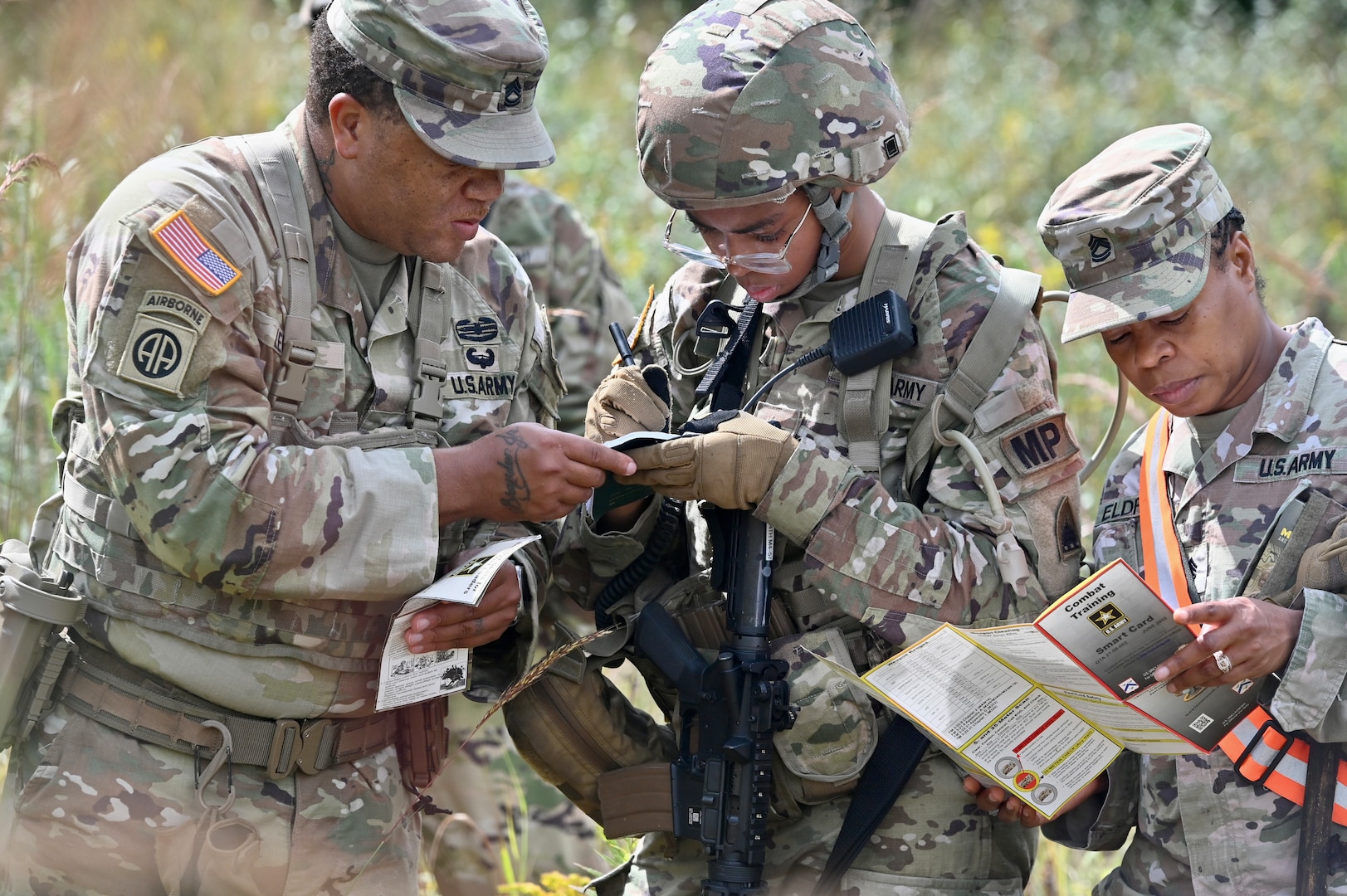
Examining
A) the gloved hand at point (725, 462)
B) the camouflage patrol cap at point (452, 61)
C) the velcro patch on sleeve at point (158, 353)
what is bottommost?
the gloved hand at point (725, 462)

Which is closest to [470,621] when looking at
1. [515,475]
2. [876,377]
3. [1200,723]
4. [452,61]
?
[515,475]

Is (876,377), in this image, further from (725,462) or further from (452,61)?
(452,61)

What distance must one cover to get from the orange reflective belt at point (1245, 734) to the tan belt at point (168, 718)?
5.98 ft

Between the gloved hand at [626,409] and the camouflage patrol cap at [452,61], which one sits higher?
the camouflage patrol cap at [452,61]

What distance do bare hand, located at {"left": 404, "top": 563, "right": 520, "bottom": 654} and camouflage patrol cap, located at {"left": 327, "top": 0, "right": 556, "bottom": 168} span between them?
92 centimetres

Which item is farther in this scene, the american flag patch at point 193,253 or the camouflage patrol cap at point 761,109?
the camouflage patrol cap at point 761,109

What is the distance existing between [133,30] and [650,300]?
3.72 metres

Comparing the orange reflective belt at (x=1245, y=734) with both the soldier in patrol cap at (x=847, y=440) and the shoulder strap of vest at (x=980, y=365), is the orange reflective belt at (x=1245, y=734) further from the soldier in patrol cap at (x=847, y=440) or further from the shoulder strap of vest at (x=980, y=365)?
the shoulder strap of vest at (x=980, y=365)

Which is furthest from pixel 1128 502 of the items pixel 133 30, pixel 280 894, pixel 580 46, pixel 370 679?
pixel 580 46

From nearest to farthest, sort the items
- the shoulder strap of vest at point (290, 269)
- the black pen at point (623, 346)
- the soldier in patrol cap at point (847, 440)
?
1. the shoulder strap of vest at point (290, 269)
2. the soldier in patrol cap at point (847, 440)
3. the black pen at point (623, 346)

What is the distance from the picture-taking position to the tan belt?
8.84 ft

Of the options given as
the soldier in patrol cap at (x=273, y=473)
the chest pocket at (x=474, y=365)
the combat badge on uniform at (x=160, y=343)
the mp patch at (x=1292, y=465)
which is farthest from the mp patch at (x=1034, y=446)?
the combat badge on uniform at (x=160, y=343)

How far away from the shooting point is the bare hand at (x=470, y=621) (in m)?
2.75

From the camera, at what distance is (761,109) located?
112 inches
